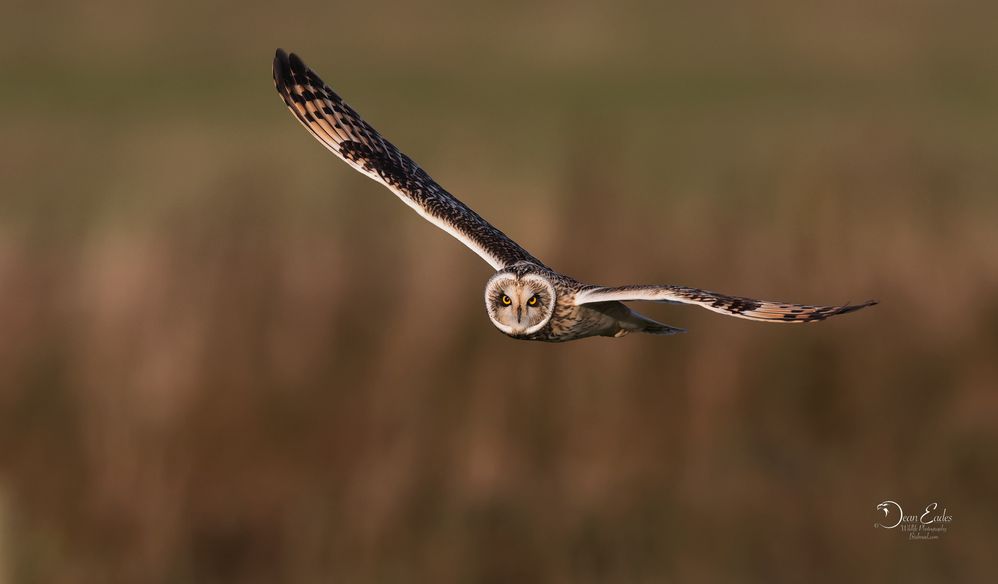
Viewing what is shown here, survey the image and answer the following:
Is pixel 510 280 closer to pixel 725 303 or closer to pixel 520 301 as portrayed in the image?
pixel 520 301

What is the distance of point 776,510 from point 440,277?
338cm

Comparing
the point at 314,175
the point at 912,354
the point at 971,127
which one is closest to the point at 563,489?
the point at 912,354

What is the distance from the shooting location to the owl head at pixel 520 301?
295 inches

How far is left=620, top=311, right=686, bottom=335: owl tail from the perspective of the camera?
8054 millimetres

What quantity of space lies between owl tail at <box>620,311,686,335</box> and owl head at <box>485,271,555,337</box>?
639 millimetres

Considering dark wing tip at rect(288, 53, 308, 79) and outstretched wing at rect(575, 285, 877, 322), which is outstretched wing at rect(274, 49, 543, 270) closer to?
dark wing tip at rect(288, 53, 308, 79)

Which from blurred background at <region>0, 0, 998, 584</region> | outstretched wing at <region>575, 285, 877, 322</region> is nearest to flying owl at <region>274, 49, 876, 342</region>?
outstretched wing at <region>575, 285, 877, 322</region>

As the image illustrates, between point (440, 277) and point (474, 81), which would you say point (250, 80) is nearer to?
point (474, 81)

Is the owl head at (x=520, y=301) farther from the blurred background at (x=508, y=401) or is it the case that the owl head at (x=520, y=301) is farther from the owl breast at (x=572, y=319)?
the blurred background at (x=508, y=401)

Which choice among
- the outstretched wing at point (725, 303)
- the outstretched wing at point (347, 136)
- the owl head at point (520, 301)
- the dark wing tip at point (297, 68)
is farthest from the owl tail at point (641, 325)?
the dark wing tip at point (297, 68)

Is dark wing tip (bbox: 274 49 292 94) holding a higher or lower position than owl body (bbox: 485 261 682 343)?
higher

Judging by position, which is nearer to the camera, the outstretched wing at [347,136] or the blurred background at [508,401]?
the outstretched wing at [347,136]

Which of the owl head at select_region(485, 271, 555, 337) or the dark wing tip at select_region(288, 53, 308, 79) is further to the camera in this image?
the dark wing tip at select_region(288, 53, 308, 79)

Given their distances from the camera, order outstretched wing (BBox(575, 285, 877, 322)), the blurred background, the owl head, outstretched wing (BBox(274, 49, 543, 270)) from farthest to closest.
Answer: the blurred background, outstretched wing (BBox(274, 49, 543, 270)), the owl head, outstretched wing (BBox(575, 285, 877, 322))
